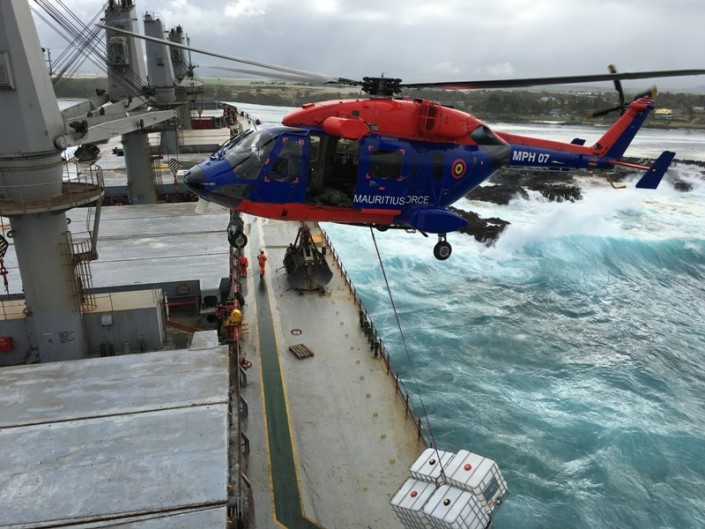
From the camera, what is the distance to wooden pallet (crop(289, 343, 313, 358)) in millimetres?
16078

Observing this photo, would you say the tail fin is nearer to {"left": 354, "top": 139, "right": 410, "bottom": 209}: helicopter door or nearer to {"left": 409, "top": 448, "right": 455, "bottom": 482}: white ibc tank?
{"left": 354, "top": 139, "right": 410, "bottom": 209}: helicopter door

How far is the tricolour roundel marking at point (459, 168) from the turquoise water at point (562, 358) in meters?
8.88

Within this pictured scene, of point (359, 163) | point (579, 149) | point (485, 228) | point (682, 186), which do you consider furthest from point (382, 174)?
point (682, 186)

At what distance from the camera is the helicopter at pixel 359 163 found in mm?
9898

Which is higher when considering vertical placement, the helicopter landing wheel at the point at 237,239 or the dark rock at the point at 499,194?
the helicopter landing wheel at the point at 237,239

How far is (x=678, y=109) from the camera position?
142 metres

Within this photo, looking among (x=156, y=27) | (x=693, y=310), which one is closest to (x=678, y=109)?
(x=693, y=310)

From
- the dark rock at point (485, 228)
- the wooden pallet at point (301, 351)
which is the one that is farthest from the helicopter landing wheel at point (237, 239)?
the dark rock at point (485, 228)

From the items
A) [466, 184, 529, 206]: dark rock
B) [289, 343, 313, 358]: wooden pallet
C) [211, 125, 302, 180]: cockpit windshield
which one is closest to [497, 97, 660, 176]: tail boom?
[211, 125, 302, 180]: cockpit windshield

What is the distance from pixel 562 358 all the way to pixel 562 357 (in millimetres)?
89

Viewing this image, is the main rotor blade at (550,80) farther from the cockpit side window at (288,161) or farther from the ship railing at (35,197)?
the ship railing at (35,197)

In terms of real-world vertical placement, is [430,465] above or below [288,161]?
below

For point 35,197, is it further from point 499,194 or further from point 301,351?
point 499,194

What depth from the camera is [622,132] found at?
1316cm
